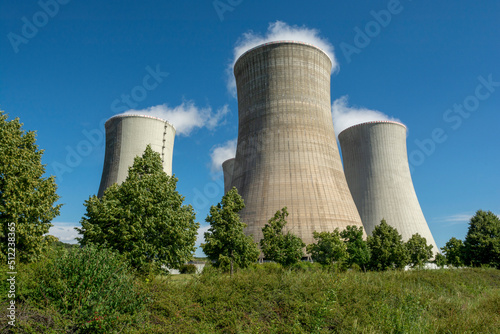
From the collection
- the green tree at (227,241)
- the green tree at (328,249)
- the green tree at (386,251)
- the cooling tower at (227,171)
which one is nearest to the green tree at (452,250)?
the green tree at (386,251)

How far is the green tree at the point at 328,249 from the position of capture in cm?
1766

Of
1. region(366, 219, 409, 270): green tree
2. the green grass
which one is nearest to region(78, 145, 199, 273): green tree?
the green grass

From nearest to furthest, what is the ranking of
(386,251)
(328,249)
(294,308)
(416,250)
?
(294,308), (328,249), (386,251), (416,250)

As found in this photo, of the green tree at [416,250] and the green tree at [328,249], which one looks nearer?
the green tree at [328,249]

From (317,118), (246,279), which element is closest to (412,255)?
(317,118)

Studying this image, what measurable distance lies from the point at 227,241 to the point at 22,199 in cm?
859

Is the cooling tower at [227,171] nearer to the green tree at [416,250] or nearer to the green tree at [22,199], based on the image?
the green tree at [416,250]

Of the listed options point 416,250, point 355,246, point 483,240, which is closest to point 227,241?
point 355,246

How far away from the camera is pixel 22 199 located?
9.33 metres

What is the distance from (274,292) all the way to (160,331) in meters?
2.52

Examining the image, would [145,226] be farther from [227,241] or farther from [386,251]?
[386,251]

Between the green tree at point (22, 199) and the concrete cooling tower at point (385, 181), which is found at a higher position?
the concrete cooling tower at point (385, 181)

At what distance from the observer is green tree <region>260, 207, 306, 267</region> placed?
17.8 metres

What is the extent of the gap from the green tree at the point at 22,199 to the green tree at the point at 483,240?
2391 cm
